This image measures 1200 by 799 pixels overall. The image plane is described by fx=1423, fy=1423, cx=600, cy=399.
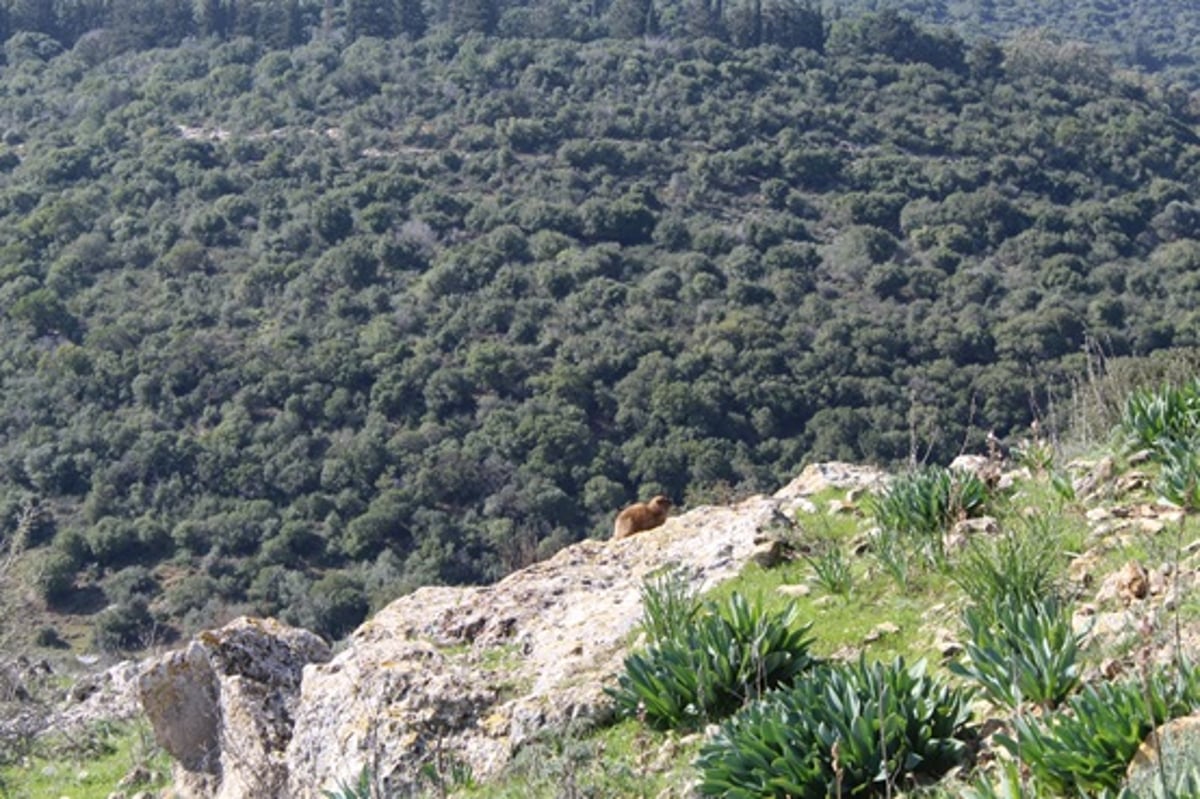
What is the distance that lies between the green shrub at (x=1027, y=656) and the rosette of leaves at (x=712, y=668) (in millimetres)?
735

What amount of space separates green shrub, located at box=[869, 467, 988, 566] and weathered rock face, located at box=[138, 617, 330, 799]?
3.32m

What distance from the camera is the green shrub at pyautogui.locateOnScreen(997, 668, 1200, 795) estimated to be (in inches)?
161

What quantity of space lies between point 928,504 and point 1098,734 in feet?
9.41

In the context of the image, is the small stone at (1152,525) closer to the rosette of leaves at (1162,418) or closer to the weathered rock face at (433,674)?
the rosette of leaves at (1162,418)

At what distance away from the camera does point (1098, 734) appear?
4.12 m

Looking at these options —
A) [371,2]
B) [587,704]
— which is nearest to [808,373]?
[587,704]

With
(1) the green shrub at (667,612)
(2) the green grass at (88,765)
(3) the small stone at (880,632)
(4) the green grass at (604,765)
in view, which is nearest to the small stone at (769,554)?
(1) the green shrub at (667,612)

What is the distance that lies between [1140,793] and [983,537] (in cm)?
283

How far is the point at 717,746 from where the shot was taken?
187 inches

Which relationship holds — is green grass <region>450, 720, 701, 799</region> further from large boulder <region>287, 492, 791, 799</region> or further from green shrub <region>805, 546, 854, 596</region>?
green shrub <region>805, 546, 854, 596</region>

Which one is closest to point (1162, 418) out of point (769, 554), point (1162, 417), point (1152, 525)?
point (1162, 417)

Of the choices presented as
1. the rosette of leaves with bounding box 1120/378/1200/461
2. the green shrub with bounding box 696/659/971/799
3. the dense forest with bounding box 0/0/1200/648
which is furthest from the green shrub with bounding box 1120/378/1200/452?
the dense forest with bounding box 0/0/1200/648

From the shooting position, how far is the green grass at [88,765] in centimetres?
916

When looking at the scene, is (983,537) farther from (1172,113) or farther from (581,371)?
(1172,113)
